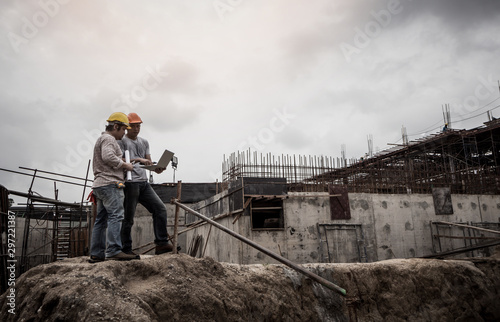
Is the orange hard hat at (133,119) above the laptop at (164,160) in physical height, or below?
above

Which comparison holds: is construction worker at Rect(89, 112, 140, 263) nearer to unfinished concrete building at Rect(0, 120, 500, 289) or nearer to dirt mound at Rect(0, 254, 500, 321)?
dirt mound at Rect(0, 254, 500, 321)

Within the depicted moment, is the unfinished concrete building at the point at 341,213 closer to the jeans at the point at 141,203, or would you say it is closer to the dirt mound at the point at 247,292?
the dirt mound at the point at 247,292

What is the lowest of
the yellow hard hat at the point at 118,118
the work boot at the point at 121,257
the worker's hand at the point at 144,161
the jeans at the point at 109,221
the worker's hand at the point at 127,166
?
the work boot at the point at 121,257

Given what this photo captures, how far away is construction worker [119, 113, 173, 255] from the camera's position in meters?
4.40

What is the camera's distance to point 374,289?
5.63 metres

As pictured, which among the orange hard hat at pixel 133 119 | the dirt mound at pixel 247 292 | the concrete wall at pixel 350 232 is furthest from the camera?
the concrete wall at pixel 350 232

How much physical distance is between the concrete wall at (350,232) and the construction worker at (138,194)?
6.93 m

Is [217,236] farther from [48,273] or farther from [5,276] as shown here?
[48,273]

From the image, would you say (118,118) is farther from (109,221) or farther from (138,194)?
(109,221)

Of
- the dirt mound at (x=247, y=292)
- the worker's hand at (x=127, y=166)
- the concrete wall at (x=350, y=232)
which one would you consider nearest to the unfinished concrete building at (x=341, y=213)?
the concrete wall at (x=350, y=232)

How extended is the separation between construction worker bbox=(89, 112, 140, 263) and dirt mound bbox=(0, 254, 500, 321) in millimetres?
308

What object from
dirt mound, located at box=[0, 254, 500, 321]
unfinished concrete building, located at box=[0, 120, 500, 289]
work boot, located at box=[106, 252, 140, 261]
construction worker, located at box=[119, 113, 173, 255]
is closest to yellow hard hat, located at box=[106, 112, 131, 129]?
construction worker, located at box=[119, 113, 173, 255]

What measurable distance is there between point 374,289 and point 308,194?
6388mm

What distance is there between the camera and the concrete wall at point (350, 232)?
11398 millimetres
